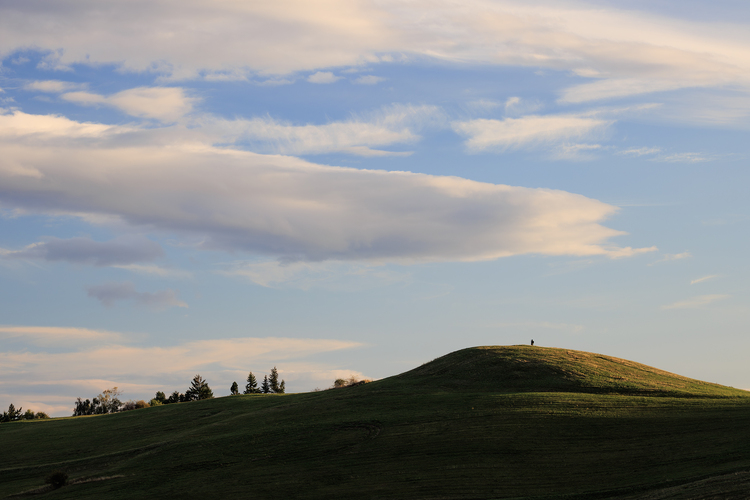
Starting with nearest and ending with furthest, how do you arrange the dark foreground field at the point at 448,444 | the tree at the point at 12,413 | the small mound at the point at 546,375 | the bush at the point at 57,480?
the dark foreground field at the point at 448,444 → the bush at the point at 57,480 → the small mound at the point at 546,375 → the tree at the point at 12,413

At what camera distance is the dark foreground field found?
1781 inches

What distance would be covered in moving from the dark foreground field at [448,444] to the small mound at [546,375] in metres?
0.33

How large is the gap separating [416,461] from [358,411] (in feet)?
57.9

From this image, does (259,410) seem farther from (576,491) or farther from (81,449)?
(576,491)

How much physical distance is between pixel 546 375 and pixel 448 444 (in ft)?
91.7

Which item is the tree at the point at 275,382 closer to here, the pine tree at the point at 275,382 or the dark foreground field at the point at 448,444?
the pine tree at the point at 275,382

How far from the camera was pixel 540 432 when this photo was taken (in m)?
54.7

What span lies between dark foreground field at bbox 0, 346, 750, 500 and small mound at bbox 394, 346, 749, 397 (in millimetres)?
331

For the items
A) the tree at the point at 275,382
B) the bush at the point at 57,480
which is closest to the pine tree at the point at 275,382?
Result: the tree at the point at 275,382

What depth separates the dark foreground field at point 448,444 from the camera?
1781 inches

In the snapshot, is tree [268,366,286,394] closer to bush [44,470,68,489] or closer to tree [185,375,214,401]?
tree [185,375,214,401]

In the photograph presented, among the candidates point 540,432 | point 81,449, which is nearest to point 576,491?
point 540,432

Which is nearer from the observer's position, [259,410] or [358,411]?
[358,411]

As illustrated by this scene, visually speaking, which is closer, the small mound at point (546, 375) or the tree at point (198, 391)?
the small mound at point (546, 375)
